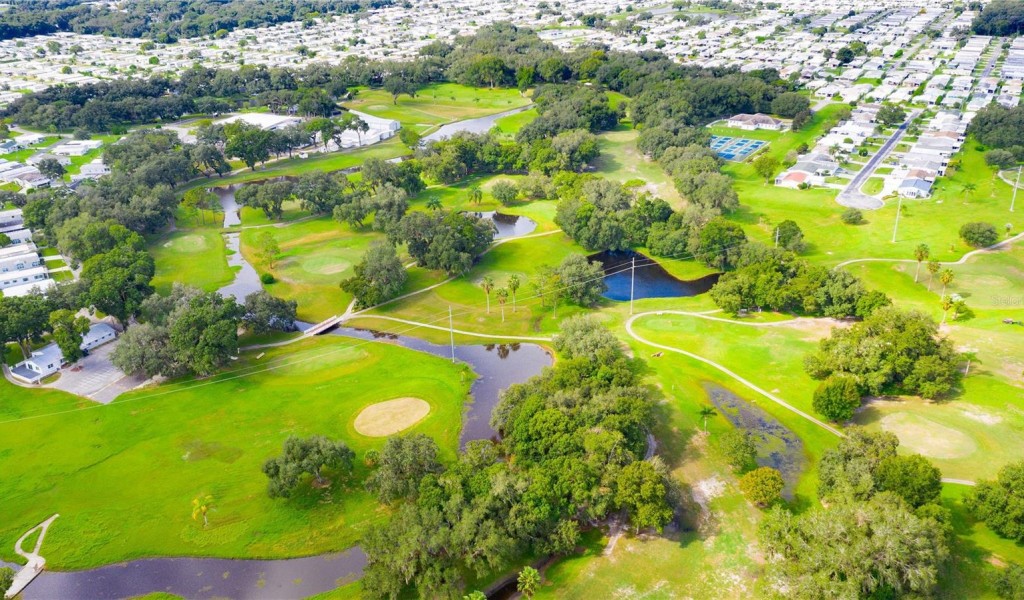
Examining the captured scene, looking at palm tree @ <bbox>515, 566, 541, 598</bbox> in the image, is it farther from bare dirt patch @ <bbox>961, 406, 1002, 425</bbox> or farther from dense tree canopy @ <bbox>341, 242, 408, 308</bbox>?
dense tree canopy @ <bbox>341, 242, 408, 308</bbox>

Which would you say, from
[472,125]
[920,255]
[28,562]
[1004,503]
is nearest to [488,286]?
[28,562]

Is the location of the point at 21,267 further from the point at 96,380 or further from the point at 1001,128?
the point at 1001,128

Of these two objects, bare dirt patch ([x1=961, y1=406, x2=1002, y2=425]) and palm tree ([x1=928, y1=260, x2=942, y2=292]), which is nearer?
bare dirt patch ([x1=961, y1=406, x2=1002, y2=425])

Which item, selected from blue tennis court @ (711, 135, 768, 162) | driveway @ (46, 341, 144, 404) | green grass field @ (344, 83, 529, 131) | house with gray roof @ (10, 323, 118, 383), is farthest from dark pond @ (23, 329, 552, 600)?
green grass field @ (344, 83, 529, 131)

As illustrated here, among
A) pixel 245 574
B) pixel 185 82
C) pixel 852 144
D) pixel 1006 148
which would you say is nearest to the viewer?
pixel 245 574

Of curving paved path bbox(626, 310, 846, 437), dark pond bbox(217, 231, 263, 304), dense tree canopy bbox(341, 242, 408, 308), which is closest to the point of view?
curving paved path bbox(626, 310, 846, 437)

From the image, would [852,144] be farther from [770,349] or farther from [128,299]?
[128,299]

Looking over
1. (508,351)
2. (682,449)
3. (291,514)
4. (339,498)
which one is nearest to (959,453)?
(682,449)
